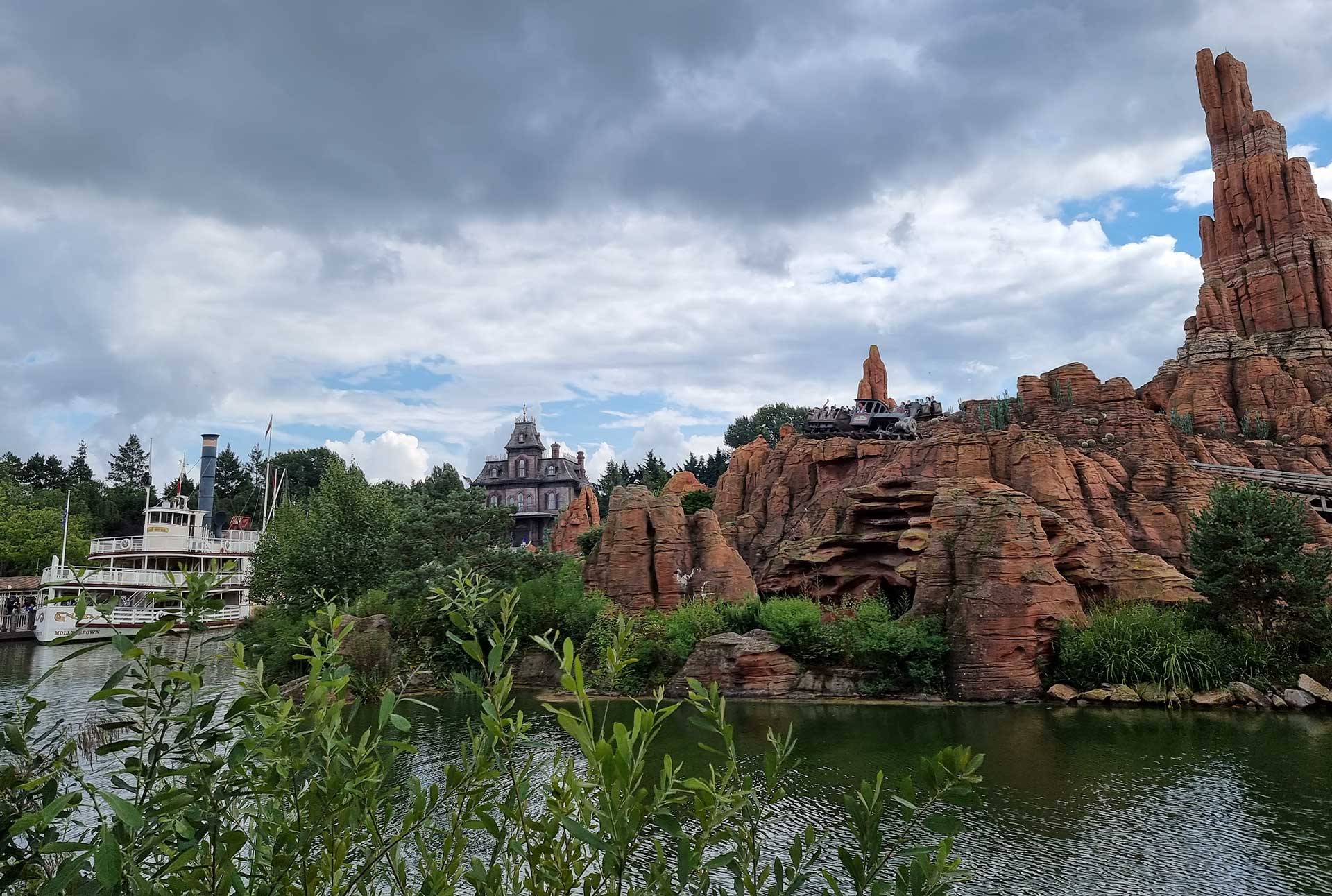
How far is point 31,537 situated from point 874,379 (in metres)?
68.2

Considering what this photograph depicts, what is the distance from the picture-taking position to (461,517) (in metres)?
34.0

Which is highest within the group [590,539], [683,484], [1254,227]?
[1254,227]

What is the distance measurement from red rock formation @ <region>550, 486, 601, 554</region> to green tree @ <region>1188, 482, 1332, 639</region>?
4175 cm

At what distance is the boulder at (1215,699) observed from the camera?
2161cm

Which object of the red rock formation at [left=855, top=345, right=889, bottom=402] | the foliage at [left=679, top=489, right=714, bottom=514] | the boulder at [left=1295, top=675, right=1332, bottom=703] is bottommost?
the boulder at [left=1295, top=675, right=1332, bottom=703]

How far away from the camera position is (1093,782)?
14.8m

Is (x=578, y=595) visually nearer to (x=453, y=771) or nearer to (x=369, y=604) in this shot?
(x=369, y=604)

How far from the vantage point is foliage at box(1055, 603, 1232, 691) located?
22.6 metres

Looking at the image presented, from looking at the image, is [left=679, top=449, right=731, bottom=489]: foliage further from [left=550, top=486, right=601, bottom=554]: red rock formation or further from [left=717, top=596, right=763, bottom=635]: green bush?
[left=717, top=596, right=763, bottom=635]: green bush

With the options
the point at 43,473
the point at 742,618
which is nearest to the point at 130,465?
the point at 43,473

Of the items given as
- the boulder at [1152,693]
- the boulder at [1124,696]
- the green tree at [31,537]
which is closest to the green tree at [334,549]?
the green tree at [31,537]

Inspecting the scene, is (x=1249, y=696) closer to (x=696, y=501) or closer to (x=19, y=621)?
(x=696, y=501)

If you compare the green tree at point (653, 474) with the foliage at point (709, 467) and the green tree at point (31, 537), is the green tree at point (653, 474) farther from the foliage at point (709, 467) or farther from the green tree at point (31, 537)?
the green tree at point (31, 537)

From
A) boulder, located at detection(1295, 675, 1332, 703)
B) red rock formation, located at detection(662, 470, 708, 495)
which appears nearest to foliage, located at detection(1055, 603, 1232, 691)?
boulder, located at detection(1295, 675, 1332, 703)
